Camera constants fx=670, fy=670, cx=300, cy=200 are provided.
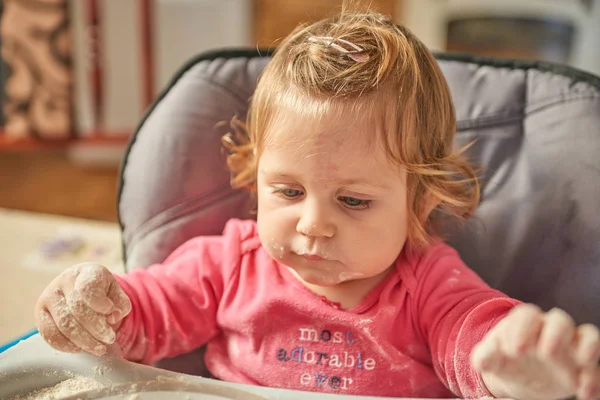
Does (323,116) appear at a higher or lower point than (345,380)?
higher

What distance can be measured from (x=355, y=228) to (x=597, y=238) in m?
0.34

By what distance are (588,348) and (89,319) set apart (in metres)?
0.49

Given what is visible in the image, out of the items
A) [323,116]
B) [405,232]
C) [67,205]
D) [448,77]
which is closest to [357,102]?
[323,116]

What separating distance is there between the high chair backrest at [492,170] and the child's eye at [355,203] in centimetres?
23

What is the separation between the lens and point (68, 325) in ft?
2.37

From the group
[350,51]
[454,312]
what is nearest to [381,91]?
[350,51]

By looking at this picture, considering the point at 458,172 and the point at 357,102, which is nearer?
the point at 357,102

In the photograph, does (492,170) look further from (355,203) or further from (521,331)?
(521,331)

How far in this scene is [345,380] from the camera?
0.81 metres

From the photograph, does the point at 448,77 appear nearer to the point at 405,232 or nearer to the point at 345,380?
the point at 405,232

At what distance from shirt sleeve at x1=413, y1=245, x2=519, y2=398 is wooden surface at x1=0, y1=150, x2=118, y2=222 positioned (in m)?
1.66

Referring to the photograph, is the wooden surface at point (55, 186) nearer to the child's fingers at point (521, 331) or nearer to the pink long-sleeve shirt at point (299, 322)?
the pink long-sleeve shirt at point (299, 322)

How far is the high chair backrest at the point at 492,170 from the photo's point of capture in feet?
2.92

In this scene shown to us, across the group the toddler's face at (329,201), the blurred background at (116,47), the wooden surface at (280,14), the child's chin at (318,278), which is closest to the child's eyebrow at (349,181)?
the toddler's face at (329,201)
